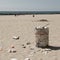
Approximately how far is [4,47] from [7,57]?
4.93 feet

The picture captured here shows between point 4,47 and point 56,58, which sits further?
point 4,47

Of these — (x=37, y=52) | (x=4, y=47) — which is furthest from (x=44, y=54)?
Result: (x=4, y=47)

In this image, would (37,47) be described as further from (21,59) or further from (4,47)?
(21,59)

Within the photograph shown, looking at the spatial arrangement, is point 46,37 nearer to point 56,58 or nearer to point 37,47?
point 37,47

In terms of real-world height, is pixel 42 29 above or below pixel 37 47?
above

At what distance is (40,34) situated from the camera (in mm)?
7695

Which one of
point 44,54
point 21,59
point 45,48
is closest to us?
point 21,59

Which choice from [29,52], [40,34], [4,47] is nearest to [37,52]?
[29,52]

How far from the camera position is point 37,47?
7.83 metres

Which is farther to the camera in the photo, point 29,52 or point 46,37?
point 46,37

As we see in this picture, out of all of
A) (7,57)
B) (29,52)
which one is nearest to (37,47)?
(29,52)

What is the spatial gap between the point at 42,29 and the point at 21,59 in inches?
70.7

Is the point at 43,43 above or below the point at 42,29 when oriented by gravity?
below

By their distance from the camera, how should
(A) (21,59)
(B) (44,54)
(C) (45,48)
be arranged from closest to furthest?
(A) (21,59), (B) (44,54), (C) (45,48)
